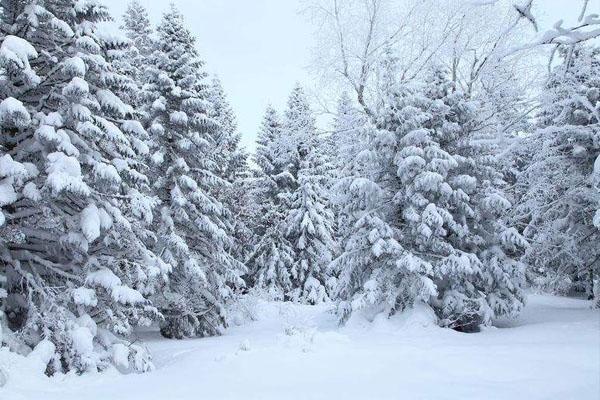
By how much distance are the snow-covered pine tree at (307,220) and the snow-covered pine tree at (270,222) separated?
1.90 ft

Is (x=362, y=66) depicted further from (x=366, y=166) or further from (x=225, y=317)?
(x=225, y=317)

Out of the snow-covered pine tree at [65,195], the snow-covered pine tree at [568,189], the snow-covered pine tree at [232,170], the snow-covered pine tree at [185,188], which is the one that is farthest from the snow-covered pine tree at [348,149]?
the snow-covered pine tree at [65,195]

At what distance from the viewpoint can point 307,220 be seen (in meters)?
28.1

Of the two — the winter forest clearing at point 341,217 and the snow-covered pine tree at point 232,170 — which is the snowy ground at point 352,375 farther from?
the snow-covered pine tree at point 232,170

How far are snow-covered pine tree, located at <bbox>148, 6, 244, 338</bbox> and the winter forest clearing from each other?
0.09 metres

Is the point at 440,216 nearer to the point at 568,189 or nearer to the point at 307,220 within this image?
the point at 568,189

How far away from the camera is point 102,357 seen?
10203mm

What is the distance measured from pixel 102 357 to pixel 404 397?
664 centimetres

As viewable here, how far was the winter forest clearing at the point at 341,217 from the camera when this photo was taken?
786 cm

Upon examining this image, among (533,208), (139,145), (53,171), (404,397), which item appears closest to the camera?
(404,397)

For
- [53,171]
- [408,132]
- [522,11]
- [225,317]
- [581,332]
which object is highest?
[408,132]

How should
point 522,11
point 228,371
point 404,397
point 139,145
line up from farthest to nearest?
1. point 139,145
2. point 228,371
3. point 404,397
4. point 522,11

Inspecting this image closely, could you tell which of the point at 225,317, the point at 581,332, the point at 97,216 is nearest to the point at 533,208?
the point at 581,332

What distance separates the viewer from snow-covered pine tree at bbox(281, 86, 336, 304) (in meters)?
28.5
